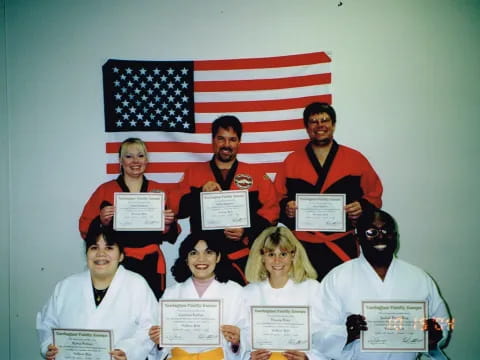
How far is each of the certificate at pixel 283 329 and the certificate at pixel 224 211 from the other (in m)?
0.58

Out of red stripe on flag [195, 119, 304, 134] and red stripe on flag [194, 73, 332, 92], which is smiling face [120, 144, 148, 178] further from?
red stripe on flag [194, 73, 332, 92]

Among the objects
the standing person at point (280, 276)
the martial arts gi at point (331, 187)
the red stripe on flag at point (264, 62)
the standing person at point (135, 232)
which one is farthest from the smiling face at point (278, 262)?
the red stripe on flag at point (264, 62)

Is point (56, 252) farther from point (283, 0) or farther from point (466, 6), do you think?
point (466, 6)

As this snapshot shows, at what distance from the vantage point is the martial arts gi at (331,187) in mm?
2559

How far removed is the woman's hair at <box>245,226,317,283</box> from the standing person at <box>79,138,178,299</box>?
57 centimetres

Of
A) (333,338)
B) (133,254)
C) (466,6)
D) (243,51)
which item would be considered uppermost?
(466,6)

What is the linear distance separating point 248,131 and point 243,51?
542 mm

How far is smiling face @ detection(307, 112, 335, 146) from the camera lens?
260cm

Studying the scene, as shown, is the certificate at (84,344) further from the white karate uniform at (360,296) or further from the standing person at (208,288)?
the white karate uniform at (360,296)

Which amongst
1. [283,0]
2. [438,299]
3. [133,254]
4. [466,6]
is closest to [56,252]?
[133,254]

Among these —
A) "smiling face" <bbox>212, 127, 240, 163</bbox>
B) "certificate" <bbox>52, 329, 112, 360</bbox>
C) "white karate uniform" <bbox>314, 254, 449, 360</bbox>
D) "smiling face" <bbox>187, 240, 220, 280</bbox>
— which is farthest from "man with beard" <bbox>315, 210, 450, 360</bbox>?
A: "certificate" <bbox>52, 329, 112, 360</bbox>

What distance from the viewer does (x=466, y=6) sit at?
2645mm

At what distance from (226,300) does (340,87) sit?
62.2 inches

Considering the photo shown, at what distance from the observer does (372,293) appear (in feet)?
7.97
